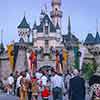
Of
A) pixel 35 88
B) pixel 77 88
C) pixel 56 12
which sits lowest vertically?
pixel 35 88

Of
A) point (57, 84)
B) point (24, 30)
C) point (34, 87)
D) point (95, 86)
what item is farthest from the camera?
point (24, 30)

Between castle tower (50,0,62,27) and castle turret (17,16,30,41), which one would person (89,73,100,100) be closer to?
castle turret (17,16,30,41)

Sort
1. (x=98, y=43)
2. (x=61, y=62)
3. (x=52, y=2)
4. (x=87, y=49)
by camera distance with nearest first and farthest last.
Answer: (x=61, y=62)
(x=87, y=49)
(x=98, y=43)
(x=52, y=2)

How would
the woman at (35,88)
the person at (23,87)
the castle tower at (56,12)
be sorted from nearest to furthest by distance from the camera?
the person at (23,87), the woman at (35,88), the castle tower at (56,12)

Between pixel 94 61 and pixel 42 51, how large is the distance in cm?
919

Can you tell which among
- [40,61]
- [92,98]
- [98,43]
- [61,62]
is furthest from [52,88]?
[98,43]

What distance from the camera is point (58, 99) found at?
17.4 metres

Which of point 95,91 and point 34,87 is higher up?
point 95,91

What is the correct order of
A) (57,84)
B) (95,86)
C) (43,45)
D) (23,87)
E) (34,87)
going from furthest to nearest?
(43,45) < (57,84) < (34,87) < (23,87) < (95,86)

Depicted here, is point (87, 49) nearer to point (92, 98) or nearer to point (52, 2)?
point (52, 2)

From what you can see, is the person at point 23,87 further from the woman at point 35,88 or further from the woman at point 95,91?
the woman at point 95,91

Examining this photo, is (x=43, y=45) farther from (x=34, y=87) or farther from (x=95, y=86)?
(x=95, y=86)

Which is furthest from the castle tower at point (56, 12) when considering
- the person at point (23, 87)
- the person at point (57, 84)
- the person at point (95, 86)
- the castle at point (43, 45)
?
the person at point (95, 86)

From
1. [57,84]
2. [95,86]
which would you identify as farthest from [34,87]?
[95,86]
